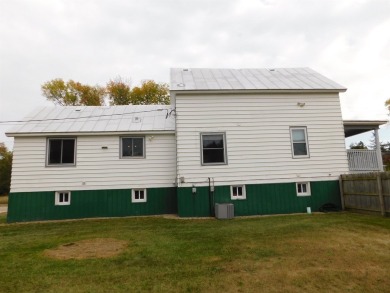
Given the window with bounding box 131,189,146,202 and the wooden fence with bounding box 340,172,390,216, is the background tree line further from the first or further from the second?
the wooden fence with bounding box 340,172,390,216

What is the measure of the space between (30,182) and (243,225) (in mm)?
9777

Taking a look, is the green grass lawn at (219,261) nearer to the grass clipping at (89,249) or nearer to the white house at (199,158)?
the grass clipping at (89,249)

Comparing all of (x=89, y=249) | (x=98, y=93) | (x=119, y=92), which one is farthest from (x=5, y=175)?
(x=89, y=249)

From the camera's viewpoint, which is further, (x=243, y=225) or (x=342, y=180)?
(x=342, y=180)

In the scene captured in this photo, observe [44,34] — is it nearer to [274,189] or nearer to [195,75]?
[195,75]

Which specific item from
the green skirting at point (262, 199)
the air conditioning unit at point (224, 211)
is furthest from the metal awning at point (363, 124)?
the air conditioning unit at point (224, 211)

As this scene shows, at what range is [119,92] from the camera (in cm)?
3303

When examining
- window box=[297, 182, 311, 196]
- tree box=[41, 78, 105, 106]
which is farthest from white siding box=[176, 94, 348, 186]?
tree box=[41, 78, 105, 106]

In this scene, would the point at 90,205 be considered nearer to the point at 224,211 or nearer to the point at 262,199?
the point at 224,211

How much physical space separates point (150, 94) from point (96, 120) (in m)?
18.3

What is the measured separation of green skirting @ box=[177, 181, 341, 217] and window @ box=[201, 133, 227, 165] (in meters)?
1.20

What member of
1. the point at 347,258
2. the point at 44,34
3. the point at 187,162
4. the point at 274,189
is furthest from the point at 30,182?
the point at 347,258

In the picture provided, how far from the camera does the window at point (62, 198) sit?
12.8 metres

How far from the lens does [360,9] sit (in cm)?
1360
